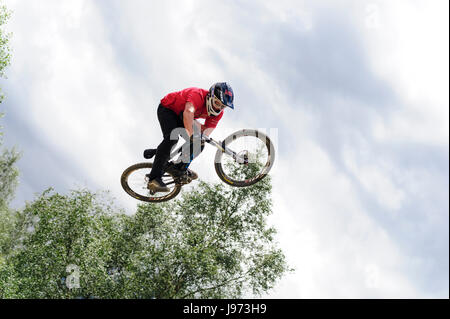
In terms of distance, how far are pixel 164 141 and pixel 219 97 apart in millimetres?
1498

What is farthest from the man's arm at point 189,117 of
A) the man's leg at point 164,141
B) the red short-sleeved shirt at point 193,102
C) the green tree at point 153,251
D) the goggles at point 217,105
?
the green tree at point 153,251

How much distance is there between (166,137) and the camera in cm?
788

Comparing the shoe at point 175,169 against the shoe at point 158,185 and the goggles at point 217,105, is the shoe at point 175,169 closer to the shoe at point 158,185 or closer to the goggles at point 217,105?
the shoe at point 158,185

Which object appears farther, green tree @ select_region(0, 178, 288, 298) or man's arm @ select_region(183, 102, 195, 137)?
green tree @ select_region(0, 178, 288, 298)

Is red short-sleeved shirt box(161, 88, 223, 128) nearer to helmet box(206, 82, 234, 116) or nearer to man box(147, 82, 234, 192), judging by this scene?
man box(147, 82, 234, 192)

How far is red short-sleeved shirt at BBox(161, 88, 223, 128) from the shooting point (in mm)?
7594

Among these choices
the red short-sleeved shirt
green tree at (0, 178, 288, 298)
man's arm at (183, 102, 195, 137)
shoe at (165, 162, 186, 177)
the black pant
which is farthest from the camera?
green tree at (0, 178, 288, 298)

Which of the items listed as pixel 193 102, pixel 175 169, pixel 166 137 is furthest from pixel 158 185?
pixel 193 102

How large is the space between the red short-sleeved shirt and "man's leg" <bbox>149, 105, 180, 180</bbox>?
15 cm

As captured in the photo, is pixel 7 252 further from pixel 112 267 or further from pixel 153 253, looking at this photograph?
pixel 153 253

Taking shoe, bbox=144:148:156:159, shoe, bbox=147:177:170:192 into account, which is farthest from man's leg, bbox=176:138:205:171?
shoe, bbox=144:148:156:159

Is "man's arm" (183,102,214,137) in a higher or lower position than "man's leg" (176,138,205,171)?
higher
